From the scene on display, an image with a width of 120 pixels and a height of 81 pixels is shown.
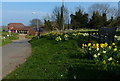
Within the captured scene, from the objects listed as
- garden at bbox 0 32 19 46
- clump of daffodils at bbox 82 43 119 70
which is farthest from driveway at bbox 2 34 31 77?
garden at bbox 0 32 19 46

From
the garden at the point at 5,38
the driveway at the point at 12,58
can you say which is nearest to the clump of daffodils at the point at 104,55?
the driveway at the point at 12,58

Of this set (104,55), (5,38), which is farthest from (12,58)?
(5,38)

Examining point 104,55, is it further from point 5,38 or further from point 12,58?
point 5,38

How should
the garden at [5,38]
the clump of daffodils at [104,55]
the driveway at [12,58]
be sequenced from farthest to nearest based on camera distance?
1. the garden at [5,38]
2. the driveway at [12,58]
3. the clump of daffodils at [104,55]

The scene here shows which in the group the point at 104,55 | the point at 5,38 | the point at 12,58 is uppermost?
the point at 104,55

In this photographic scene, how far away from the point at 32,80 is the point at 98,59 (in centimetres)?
211

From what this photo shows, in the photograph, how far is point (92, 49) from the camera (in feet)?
21.1

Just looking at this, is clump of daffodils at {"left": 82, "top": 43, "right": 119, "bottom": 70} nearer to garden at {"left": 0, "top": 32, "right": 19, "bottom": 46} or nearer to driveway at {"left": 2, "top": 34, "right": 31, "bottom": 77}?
driveway at {"left": 2, "top": 34, "right": 31, "bottom": 77}

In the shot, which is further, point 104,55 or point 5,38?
point 5,38

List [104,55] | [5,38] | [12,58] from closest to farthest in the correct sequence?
[104,55], [12,58], [5,38]

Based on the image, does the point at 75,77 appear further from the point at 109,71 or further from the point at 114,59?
the point at 114,59

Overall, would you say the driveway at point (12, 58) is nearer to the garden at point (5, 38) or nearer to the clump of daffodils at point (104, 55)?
the clump of daffodils at point (104, 55)

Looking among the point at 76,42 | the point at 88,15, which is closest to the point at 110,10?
the point at 88,15

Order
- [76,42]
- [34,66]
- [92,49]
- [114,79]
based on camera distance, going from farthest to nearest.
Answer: [76,42] < [92,49] < [34,66] < [114,79]
